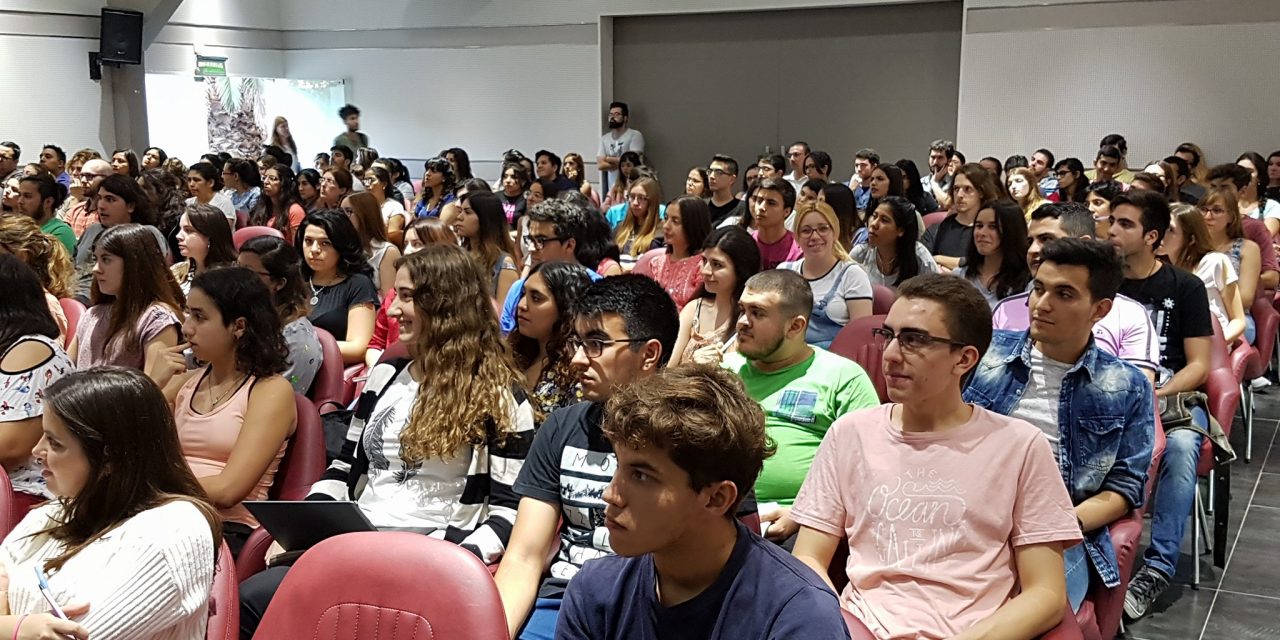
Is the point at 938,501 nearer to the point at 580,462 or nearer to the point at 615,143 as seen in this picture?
the point at 580,462

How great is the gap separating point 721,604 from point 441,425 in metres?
1.34

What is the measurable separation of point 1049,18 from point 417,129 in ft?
26.7

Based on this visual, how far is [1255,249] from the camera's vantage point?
5.41m

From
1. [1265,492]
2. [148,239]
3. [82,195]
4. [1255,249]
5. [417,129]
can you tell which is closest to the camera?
[148,239]

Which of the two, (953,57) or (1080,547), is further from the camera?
(953,57)

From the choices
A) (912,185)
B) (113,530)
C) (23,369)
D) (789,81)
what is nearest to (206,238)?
(23,369)

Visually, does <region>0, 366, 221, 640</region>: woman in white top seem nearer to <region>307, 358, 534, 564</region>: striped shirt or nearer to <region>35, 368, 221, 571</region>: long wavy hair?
<region>35, 368, 221, 571</region>: long wavy hair

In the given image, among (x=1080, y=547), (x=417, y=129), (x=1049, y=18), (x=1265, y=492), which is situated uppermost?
(x=1049, y=18)

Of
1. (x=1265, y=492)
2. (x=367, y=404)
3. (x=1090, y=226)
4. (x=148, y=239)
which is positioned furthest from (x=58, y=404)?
(x=1265, y=492)

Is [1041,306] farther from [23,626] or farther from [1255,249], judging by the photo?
[1255,249]

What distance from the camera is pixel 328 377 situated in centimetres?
399

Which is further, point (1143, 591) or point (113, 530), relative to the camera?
point (1143, 591)

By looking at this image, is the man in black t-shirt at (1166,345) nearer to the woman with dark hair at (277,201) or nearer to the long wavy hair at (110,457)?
the long wavy hair at (110,457)

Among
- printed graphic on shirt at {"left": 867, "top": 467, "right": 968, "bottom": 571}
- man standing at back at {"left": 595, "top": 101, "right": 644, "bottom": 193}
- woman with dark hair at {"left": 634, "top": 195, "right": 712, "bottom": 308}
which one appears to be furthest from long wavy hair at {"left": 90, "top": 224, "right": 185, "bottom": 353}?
man standing at back at {"left": 595, "top": 101, "right": 644, "bottom": 193}
